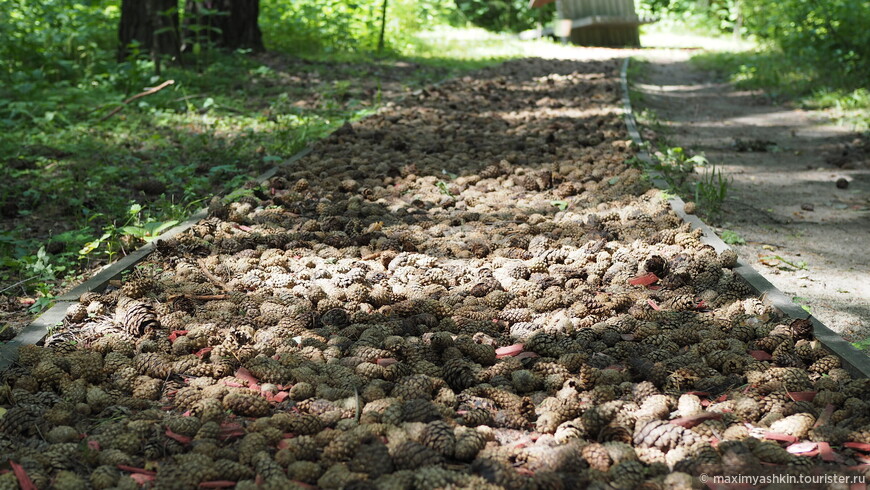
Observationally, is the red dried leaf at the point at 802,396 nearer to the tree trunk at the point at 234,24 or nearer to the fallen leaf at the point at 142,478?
the fallen leaf at the point at 142,478

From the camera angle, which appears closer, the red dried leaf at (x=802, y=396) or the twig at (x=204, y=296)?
the red dried leaf at (x=802, y=396)

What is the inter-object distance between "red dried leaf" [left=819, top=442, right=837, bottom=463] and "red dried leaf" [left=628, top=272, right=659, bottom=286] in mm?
1286

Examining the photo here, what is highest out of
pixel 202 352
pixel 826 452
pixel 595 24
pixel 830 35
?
pixel 830 35

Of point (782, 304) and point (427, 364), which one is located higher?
point (782, 304)

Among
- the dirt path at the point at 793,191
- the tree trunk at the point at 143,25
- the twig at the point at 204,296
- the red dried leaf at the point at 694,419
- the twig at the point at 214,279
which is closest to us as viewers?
the red dried leaf at the point at 694,419

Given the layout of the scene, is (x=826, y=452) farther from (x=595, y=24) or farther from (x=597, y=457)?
(x=595, y=24)

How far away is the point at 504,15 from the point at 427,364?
24.7 m

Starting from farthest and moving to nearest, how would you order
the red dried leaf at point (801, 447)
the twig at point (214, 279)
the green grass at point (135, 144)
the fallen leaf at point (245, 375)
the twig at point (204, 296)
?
the green grass at point (135, 144)
the twig at point (214, 279)
the twig at point (204, 296)
the fallen leaf at point (245, 375)
the red dried leaf at point (801, 447)

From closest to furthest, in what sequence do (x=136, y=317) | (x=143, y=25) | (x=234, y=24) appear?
(x=136, y=317) < (x=143, y=25) < (x=234, y=24)

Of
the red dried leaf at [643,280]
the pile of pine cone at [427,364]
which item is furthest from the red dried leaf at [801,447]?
the red dried leaf at [643,280]

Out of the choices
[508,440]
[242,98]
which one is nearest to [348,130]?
[242,98]

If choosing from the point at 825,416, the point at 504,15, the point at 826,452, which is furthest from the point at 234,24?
the point at 504,15

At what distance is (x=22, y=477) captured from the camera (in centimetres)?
189

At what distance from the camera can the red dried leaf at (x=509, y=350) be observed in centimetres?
269
